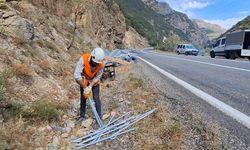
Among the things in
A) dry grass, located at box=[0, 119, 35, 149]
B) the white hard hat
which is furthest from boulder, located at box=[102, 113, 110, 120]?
dry grass, located at box=[0, 119, 35, 149]

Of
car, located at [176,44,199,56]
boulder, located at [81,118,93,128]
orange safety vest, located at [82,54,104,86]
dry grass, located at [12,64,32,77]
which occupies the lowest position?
car, located at [176,44,199,56]

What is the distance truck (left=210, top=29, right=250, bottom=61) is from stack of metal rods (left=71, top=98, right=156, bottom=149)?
21.4 meters

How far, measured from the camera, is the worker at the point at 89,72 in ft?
15.7

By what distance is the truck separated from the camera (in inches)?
952

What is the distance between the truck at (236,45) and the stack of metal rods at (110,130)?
21442mm

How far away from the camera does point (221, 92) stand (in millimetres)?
6734

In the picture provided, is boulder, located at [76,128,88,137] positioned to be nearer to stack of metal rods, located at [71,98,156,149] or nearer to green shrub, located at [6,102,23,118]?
stack of metal rods, located at [71,98,156,149]

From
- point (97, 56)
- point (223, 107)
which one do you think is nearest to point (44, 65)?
point (97, 56)

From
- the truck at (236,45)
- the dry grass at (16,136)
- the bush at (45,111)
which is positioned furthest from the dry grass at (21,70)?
the truck at (236,45)

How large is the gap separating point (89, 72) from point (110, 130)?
3.61 ft

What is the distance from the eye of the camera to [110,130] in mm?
4676

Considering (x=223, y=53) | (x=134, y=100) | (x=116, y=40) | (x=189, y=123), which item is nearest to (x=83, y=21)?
(x=223, y=53)

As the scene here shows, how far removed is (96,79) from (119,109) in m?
0.88

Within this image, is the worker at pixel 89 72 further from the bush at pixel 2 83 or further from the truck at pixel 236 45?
the truck at pixel 236 45
